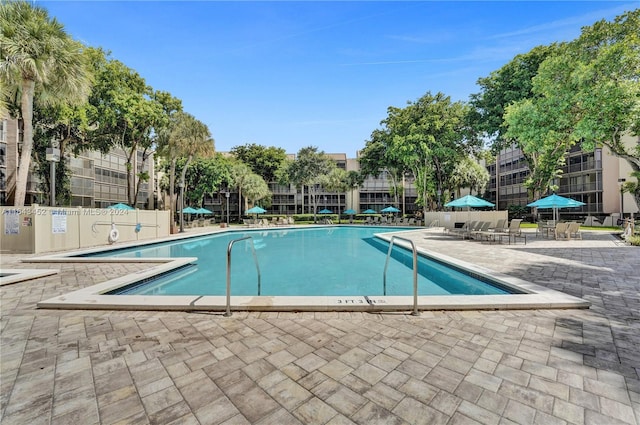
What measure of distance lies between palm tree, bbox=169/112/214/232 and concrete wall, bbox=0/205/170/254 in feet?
22.1

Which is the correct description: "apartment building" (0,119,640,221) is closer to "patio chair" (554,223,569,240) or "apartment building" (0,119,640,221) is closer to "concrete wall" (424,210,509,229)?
"concrete wall" (424,210,509,229)

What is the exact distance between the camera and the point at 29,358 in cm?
280

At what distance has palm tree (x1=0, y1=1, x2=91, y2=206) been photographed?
10.6 meters

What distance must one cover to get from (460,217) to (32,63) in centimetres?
2682

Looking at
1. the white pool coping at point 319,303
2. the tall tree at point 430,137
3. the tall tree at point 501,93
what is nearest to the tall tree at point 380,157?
the tall tree at point 430,137

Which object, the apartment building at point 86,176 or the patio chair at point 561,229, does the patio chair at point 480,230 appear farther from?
the apartment building at point 86,176

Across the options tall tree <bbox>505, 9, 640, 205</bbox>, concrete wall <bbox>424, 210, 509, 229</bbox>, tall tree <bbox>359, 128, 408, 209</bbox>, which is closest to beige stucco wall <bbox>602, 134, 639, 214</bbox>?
concrete wall <bbox>424, 210, 509, 229</bbox>

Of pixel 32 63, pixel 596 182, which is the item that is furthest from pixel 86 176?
pixel 596 182

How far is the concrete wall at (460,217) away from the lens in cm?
2216

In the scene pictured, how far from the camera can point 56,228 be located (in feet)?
37.0

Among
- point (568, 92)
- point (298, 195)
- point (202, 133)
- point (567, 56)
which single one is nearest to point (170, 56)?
point (202, 133)

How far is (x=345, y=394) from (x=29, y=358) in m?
3.14

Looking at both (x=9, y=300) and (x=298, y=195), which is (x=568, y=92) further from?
(x=298, y=195)

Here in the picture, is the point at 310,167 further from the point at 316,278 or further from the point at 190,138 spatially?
the point at 316,278
